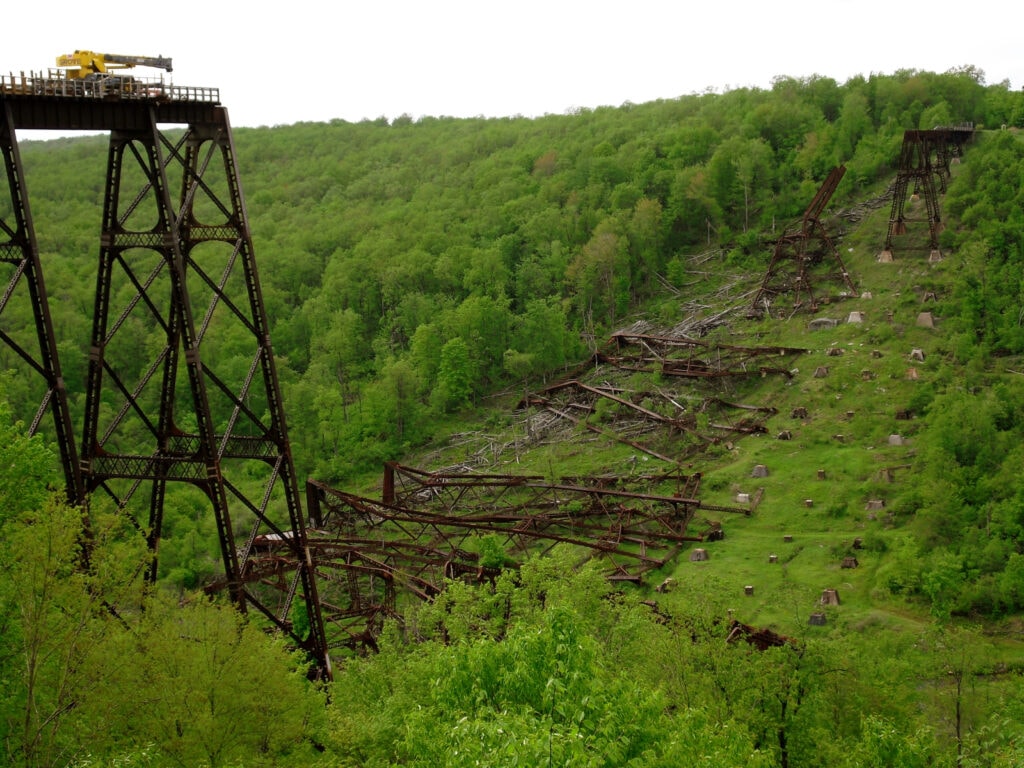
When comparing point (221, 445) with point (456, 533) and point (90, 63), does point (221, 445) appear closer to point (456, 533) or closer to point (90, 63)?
point (90, 63)

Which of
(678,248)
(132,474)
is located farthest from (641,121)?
(132,474)

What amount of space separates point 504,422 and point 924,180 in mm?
24025

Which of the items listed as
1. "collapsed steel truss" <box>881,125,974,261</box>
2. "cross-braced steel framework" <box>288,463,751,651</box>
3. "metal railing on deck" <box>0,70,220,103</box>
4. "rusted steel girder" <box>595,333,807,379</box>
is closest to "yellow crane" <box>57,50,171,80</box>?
"metal railing on deck" <box>0,70,220,103</box>

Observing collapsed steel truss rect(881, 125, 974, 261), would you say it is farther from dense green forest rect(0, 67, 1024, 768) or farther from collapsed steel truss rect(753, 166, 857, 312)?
collapsed steel truss rect(753, 166, 857, 312)

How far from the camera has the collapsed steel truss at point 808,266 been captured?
50375 mm

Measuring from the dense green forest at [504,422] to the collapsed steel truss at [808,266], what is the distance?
2.04 m

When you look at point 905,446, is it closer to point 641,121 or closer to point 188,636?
point 188,636

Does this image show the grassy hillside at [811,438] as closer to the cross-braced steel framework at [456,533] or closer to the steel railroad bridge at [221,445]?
the cross-braced steel framework at [456,533]

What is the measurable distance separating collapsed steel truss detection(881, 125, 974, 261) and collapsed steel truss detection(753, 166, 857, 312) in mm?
2802

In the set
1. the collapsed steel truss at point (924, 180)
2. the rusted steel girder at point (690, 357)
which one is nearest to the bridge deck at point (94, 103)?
the rusted steel girder at point (690, 357)

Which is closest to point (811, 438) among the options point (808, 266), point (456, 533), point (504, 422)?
point (456, 533)

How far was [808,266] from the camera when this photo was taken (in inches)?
2101

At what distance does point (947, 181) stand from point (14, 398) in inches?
2015

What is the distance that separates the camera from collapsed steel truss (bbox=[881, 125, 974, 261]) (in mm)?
49438
